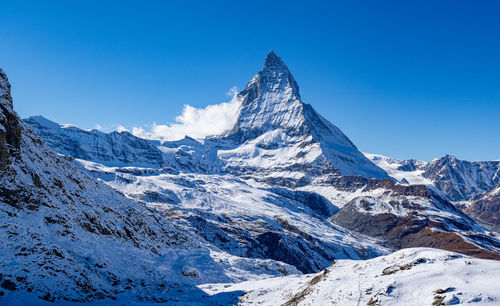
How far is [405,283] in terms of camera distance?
2684 centimetres

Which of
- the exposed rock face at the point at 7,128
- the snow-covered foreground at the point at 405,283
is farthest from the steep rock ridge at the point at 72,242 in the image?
the snow-covered foreground at the point at 405,283

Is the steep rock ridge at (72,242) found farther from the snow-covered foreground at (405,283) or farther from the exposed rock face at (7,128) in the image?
the snow-covered foreground at (405,283)

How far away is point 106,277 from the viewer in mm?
37062

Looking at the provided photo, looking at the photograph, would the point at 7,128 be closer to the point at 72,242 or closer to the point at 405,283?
the point at 72,242

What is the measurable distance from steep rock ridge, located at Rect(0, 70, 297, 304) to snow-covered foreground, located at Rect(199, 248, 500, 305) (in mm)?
14230

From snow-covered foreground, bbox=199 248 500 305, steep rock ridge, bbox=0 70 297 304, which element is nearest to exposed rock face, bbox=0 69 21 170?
steep rock ridge, bbox=0 70 297 304

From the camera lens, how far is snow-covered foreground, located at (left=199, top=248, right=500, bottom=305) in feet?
76.9

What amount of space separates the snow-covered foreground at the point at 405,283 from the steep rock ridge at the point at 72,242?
14230 mm

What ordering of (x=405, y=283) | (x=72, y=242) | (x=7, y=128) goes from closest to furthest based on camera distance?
(x=405, y=283) < (x=72, y=242) < (x=7, y=128)

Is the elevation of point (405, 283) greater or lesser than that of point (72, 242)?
greater

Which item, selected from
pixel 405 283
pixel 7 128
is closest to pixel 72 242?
pixel 7 128

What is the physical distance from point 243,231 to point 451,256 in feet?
533

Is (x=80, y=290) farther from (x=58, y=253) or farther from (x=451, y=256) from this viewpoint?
(x=451, y=256)

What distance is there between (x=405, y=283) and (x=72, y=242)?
3540 cm
